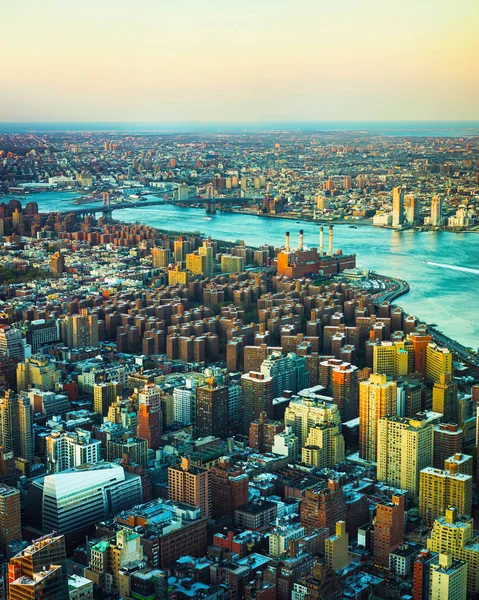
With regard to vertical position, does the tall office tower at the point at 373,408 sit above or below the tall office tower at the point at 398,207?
below

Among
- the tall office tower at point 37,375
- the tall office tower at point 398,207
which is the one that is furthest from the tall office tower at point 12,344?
the tall office tower at point 398,207

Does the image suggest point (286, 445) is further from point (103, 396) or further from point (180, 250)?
point (180, 250)

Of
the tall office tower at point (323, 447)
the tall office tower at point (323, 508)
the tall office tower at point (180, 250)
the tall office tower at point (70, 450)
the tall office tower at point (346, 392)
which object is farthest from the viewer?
the tall office tower at point (180, 250)

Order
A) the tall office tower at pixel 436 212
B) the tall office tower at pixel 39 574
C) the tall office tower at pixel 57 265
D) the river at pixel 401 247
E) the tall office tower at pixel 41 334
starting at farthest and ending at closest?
the tall office tower at pixel 436 212
the tall office tower at pixel 57 265
the river at pixel 401 247
the tall office tower at pixel 41 334
the tall office tower at pixel 39 574

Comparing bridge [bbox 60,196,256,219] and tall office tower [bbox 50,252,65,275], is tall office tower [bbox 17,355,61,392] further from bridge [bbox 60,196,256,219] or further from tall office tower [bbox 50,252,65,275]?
bridge [bbox 60,196,256,219]

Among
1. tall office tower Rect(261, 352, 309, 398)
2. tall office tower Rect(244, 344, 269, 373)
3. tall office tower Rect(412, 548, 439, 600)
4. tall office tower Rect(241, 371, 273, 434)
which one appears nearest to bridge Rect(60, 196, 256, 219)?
tall office tower Rect(244, 344, 269, 373)

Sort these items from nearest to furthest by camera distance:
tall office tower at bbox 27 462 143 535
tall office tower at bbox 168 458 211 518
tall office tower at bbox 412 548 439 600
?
tall office tower at bbox 412 548 439 600 < tall office tower at bbox 27 462 143 535 < tall office tower at bbox 168 458 211 518

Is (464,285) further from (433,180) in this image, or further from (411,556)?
(411,556)

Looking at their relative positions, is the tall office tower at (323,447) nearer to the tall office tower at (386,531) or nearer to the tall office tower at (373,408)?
the tall office tower at (373,408)

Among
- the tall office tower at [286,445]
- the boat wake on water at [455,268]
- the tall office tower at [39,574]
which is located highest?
the tall office tower at [39,574]
